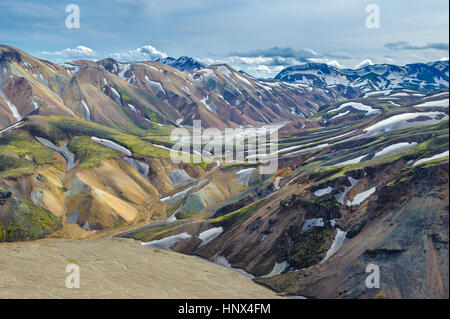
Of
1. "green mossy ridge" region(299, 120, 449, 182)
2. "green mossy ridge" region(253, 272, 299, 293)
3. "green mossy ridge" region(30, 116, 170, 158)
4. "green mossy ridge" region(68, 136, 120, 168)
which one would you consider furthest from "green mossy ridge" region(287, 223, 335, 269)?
"green mossy ridge" region(30, 116, 170, 158)

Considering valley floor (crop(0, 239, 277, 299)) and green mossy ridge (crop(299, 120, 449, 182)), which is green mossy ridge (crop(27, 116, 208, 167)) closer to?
valley floor (crop(0, 239, 277, 299))

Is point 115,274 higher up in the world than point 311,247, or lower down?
lower down

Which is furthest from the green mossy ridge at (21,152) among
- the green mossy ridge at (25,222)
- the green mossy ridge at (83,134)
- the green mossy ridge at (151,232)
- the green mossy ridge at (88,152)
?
the green mossy ridge at (151,232)

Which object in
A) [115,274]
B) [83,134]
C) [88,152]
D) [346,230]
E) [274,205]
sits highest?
[83,134]

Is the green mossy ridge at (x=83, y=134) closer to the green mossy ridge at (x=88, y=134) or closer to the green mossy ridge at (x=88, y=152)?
the green mossy ridge at (x=88, y=134)

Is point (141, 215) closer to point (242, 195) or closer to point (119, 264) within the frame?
point (242, 195)

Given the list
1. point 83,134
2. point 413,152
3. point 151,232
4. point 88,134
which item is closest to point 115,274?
point 151,232

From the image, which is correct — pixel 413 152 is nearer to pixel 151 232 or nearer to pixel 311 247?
pixel 311 247
